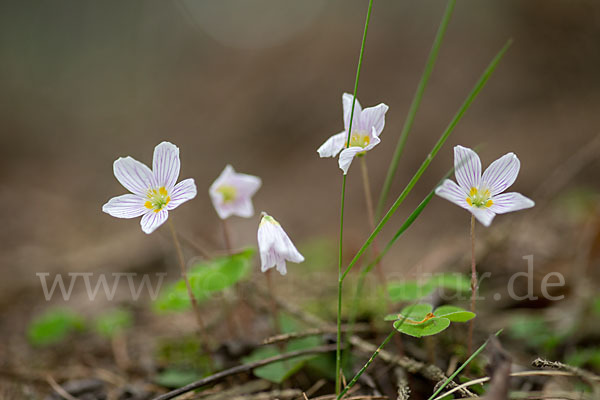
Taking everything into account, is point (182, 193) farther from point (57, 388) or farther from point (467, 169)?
point (57, 388)

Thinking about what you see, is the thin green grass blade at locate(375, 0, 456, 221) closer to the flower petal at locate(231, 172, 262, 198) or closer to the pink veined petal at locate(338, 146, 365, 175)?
the pink veined petal at locate(338, 146, 365, 175)

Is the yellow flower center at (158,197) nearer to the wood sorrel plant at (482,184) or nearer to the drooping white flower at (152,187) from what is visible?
the drooping white flower at (152,187)

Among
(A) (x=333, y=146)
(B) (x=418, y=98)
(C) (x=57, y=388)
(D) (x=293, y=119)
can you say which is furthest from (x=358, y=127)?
(D) (x=293, y=119)

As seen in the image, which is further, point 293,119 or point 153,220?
point 293,119

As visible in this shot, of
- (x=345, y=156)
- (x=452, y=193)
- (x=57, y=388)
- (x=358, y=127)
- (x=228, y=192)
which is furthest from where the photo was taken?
(x=228, y=192)

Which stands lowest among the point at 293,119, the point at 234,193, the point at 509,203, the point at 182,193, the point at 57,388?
the point at 57,388

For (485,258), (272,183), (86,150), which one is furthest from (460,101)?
(86,150)

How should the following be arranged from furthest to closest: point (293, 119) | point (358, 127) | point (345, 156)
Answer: point (293, 119) → point (358, 127) → point (345, 156)
